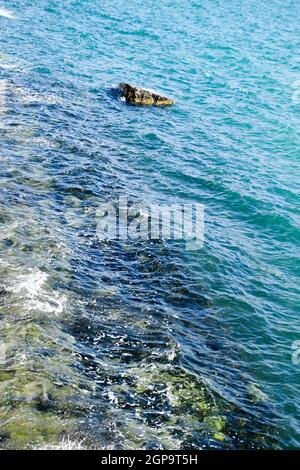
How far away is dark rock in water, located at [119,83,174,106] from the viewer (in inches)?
1516

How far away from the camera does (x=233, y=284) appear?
20.1 m

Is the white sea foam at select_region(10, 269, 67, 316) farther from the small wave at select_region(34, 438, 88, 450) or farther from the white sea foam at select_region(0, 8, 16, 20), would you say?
the white sea foam at select_region(0, 8, 16, 20)

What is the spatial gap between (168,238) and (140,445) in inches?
455

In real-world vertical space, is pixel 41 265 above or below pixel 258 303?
above

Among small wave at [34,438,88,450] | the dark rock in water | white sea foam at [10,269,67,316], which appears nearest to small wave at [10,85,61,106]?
the dark rock in water

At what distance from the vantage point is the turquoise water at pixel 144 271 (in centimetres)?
1314

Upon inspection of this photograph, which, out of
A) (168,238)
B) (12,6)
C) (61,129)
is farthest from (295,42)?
(168,238)

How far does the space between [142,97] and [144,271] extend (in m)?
23.0

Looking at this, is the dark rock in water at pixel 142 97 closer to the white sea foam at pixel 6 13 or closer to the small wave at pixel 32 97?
the small wave at pixel 32 97

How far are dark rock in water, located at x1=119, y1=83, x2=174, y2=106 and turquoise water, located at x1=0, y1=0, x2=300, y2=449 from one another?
1.34 metres

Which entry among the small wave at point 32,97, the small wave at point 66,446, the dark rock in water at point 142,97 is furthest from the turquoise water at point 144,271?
the dark rock in water at point 142,97

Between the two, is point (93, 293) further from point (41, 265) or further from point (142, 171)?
point (142, 171)

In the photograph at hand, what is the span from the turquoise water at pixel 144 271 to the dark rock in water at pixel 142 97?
52.8 inches

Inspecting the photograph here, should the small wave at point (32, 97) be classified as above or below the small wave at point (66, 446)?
above
